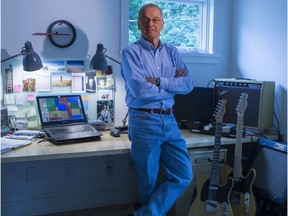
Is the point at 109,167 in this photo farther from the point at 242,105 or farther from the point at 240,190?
the point at 242,105

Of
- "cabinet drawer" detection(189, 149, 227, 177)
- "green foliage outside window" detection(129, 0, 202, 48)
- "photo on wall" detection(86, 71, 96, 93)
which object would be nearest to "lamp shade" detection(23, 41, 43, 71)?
"photo on wall" detection(86, 71, 96, 93)

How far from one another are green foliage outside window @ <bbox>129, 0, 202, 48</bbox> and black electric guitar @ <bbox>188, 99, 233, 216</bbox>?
1073mm

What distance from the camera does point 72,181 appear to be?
2.50 m

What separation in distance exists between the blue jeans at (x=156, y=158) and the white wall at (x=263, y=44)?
1.01m

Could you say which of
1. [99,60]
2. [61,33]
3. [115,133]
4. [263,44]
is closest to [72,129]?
[115,133]

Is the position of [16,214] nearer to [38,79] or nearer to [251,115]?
[38,79]

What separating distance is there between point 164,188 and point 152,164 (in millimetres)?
181

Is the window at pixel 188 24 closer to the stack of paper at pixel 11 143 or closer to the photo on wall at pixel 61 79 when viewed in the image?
the photo on wall at pixel 61 79

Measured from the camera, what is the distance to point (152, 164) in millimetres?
1921

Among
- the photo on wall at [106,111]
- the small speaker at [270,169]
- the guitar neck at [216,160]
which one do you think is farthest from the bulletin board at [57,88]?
the small speaker at [270,169]

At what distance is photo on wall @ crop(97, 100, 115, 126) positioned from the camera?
8.30 ft

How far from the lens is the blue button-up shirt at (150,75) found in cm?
183

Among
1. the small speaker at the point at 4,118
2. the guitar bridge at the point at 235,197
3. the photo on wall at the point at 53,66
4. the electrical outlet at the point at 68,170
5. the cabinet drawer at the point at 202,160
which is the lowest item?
the guitar bridge at the point at 235,197

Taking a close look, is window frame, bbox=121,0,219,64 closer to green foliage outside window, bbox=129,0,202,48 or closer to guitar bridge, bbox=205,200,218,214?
green foliage outside window, bbox=129,0,202,48
